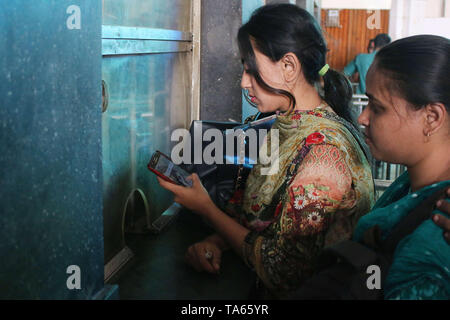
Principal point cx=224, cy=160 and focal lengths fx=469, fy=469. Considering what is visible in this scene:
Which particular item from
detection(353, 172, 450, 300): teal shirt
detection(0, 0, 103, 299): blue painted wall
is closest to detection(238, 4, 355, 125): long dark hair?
detection(0, 0, 103, 299): blue painted wall

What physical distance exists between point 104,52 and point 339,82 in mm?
888

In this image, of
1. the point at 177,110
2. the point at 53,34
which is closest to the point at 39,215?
the point at 53,34

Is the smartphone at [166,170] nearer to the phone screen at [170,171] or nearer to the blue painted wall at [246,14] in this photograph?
the phone screen at [170,171]

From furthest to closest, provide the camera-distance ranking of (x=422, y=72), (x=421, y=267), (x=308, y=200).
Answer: (x=308, y=200), (x=422, y=72), (x=421, y=267)

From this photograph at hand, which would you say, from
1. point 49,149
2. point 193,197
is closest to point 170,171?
point 193,197

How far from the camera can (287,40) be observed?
5.39ft

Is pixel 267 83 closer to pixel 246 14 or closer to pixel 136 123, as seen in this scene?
pixel 136 123

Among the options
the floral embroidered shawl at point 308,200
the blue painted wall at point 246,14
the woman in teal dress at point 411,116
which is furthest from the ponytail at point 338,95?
the blue painted wall at point 246,14

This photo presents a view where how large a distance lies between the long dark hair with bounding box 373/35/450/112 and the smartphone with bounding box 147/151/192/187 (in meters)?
0.81

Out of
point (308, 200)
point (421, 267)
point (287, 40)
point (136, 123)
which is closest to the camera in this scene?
point (421, 267)

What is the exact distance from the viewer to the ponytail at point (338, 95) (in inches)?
70.4

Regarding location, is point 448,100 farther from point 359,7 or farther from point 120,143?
point 359,7

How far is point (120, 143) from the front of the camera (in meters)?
1.95

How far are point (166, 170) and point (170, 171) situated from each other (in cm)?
2
